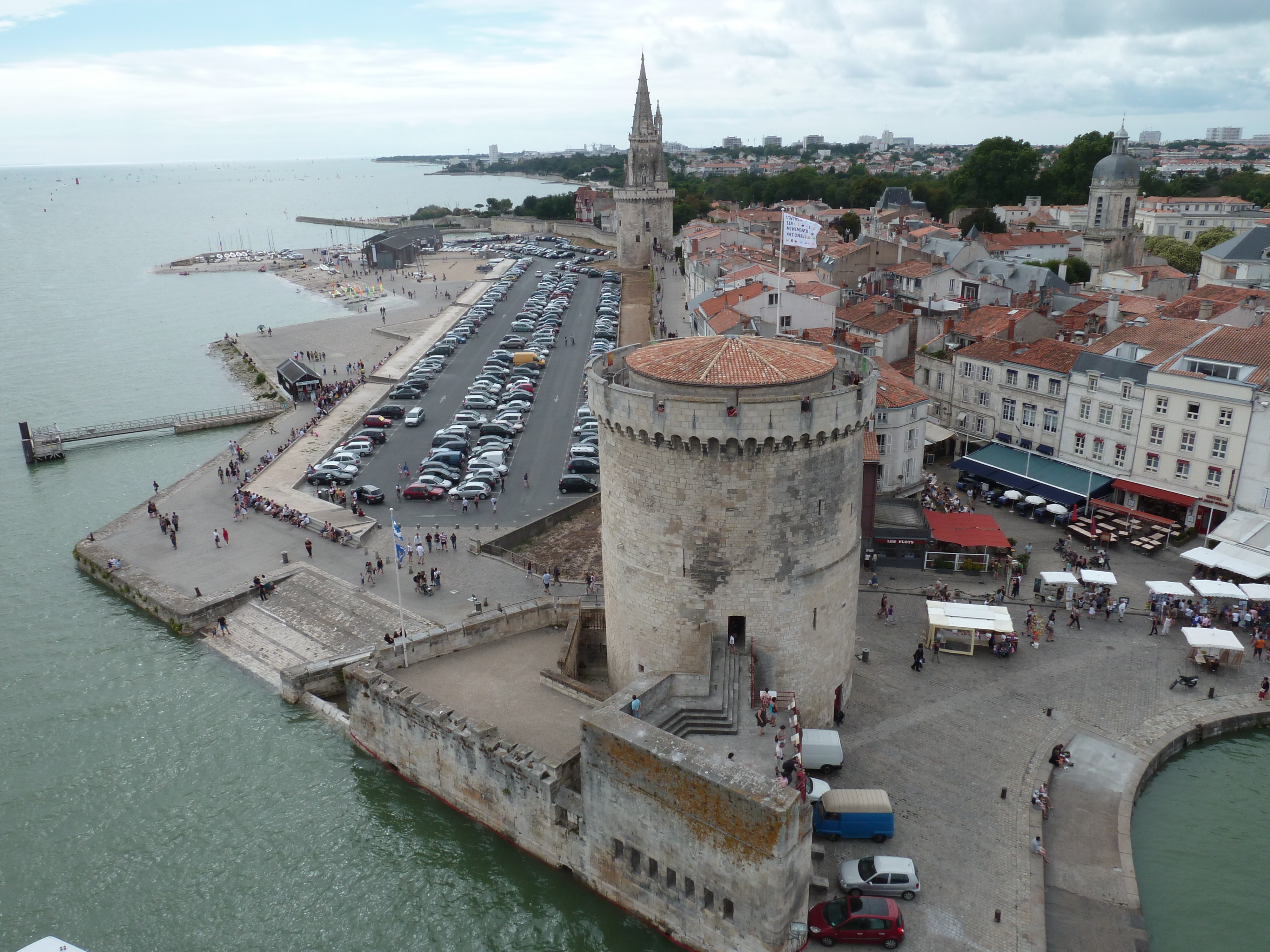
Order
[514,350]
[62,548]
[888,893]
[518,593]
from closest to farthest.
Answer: [888,893]
[518,593]
[62,548]
[514,350]

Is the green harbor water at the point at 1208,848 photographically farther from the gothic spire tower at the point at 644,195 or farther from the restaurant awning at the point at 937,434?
the gothic spire tower at the point at 644,195

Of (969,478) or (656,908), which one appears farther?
(969,478)

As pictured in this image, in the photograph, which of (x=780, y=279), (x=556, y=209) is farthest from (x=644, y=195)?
(x=780, y=279)

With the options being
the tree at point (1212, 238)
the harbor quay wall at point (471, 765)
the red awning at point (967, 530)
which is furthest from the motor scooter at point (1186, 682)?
the tree at point (1212, 238)

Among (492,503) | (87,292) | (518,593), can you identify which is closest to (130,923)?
(518,593)

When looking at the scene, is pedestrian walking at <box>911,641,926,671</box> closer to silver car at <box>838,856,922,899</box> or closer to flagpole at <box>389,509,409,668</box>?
silver car at <box>838,856,922,899</box>

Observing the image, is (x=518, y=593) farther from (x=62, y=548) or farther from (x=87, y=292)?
(x=87, y=292)

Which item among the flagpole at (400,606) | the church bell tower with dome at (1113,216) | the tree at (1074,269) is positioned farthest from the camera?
the church bell tower with dome at (1113,216)

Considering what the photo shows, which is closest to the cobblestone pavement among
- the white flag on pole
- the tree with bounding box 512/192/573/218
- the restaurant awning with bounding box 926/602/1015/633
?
the restaurant awning with bounding box 926/602/1015/633
